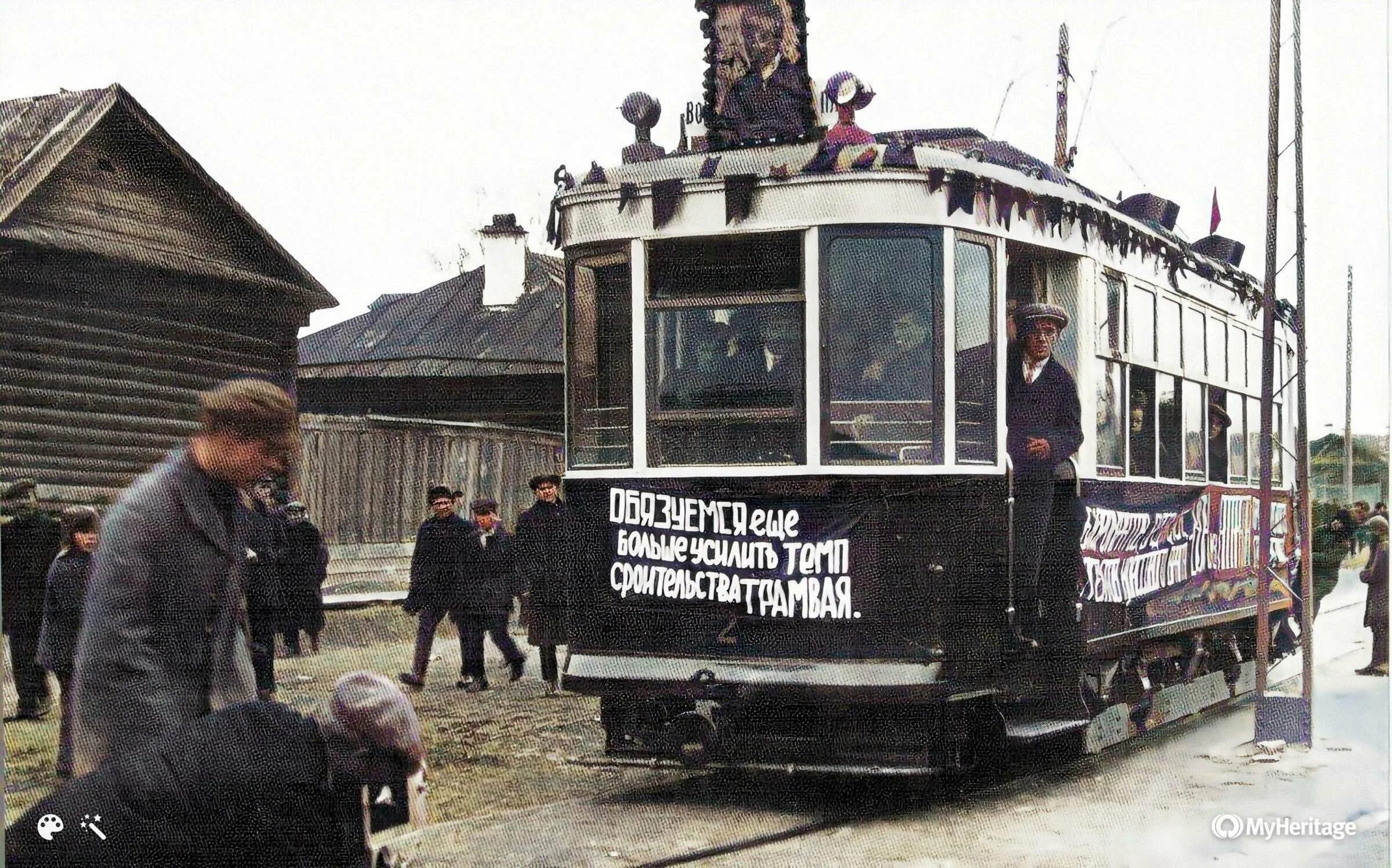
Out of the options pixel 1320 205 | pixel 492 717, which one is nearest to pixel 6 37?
pixel 492 717

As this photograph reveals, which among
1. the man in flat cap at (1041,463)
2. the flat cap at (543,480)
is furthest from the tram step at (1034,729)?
the flat cap at (543,480)

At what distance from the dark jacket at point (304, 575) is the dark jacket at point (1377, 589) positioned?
308 cm

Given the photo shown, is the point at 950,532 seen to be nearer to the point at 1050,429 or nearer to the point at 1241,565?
the point at 1050,429

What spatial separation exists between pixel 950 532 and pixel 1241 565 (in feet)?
4.41

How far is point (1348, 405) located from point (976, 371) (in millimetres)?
1069

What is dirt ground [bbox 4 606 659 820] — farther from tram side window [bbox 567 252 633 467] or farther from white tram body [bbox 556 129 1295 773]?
tram side window [bbox 567 252 633 467]

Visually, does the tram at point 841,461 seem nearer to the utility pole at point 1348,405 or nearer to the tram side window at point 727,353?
the tram side window at point 727,353

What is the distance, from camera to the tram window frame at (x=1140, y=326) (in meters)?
4.89

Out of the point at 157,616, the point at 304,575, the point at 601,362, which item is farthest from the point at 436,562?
the point at 157,616

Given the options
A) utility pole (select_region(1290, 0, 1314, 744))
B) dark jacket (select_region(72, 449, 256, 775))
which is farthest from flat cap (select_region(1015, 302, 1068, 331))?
dark jacket (select_region(72, 449, 256, 775))

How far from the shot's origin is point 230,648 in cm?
262

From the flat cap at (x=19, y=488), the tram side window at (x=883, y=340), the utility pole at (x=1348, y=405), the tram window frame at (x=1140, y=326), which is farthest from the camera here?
the tram window frame at (x=1140, y=326)

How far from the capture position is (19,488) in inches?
152

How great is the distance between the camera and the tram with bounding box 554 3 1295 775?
4.24 metres
